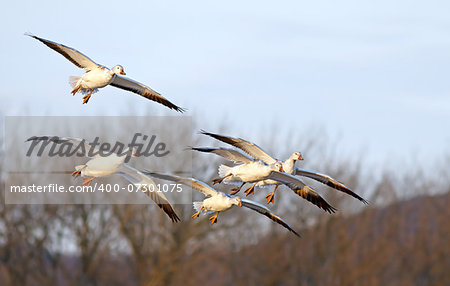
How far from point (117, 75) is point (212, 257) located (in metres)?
33.1

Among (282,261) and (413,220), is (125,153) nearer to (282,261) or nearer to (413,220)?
(282,261)

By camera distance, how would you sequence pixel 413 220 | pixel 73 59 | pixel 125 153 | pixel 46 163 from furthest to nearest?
1. pixel 413 220
2. pixel 46 163
3. pixel 125 153
4. pixel 73 59

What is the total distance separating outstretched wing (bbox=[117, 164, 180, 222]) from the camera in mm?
13484

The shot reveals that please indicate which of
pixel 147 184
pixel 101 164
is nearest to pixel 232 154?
pixel 147 184

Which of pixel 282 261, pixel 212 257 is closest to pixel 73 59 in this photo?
pixel 212 257

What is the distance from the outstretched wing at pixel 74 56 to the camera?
1260 cm

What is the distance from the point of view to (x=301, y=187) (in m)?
15.1

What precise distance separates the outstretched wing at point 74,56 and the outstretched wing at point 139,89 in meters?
0.56

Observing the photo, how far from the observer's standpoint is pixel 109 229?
42.7 metres

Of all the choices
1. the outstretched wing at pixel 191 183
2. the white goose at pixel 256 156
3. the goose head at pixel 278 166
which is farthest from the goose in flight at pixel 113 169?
the goose head at pixel 278 166

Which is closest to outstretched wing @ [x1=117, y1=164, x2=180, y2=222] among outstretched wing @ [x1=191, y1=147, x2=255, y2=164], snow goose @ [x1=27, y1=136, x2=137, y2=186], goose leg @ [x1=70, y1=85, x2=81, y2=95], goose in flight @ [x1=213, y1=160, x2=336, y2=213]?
snow goose @ [x1=27, y1=136, x2=137, y2=186]

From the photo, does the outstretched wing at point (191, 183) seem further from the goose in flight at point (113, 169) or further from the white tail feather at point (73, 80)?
the white tail feather at point (73, 80)

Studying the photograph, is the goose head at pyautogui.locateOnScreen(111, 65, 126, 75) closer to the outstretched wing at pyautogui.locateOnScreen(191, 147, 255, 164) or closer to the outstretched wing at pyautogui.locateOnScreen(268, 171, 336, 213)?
the outstretched wing at pyautogui.locateOnScreen(191, 147, 255, 164)

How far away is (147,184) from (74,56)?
270cm
